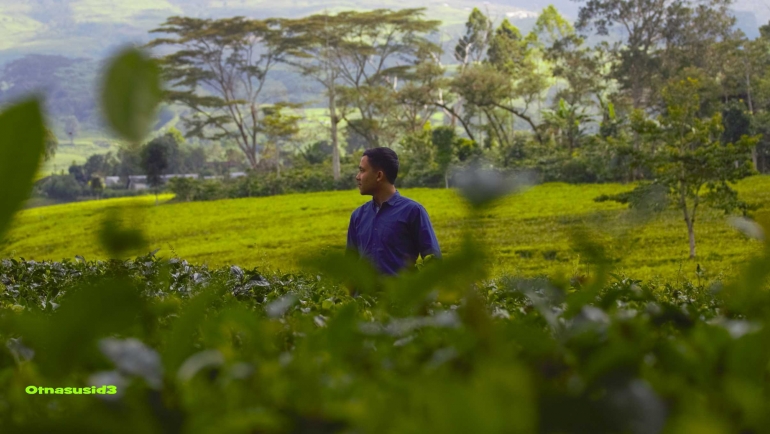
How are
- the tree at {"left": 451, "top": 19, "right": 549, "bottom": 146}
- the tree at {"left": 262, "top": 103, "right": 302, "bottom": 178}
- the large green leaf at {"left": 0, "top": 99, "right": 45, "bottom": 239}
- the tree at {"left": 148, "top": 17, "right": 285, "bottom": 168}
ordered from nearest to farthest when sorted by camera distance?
the large green leaf at {"left": 0, "top": 99, "right": 45, "bottom": 239}, the tree at {"left": 451, "top": 19, "right": 549, "bottom": 146}, the tree at {"left": 148, "top": 17, "right": 285, "bottom": 168}, the tree at {"left": 262, "top": 103, "right": 302, "bottom": 178}

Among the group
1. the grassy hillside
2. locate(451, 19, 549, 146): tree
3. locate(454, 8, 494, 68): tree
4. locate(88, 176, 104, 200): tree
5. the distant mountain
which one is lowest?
locate(88, 176, 104, 200): tree

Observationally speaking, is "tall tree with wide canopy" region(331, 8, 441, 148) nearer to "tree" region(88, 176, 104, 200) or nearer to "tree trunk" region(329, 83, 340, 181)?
"tree trunk" region(329, 83, 340, 181)

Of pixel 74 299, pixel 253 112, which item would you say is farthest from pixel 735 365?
pixel 253 112

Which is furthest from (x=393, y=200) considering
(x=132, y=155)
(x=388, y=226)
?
(x=132, y=155)

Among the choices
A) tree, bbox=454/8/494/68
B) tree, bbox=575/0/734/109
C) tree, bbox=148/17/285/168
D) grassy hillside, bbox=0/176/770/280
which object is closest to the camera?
grassy hillside, bbox=0/176/770/280

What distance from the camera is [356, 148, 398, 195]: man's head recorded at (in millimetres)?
2965

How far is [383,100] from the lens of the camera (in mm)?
25969

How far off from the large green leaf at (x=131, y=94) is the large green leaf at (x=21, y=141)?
2 cm

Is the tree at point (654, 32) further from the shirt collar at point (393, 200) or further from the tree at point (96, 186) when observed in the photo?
the shirt collar at point (393, 200)

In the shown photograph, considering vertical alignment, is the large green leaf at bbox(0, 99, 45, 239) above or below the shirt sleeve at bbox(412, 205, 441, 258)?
above

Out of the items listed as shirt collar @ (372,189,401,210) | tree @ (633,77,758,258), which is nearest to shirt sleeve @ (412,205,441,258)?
shirt collar @ (372,189,401,210)

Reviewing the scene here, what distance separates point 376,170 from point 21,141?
2.74 meters

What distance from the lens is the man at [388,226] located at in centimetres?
257

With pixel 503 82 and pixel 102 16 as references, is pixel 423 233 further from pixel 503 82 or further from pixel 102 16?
pixel 102 16
